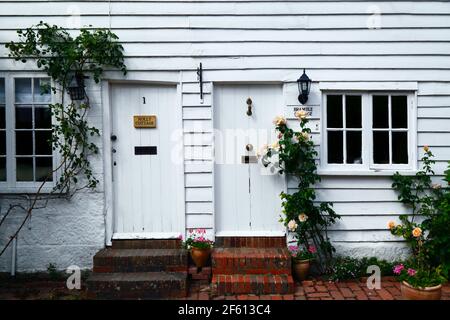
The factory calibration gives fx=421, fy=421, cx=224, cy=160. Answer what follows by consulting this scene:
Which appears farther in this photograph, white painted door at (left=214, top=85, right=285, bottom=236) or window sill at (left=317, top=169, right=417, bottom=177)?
white painted door at (left=214, top=85, right=285, bottom=236)

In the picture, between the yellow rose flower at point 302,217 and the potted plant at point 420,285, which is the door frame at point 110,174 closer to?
the yellow rose flower at point 302,217

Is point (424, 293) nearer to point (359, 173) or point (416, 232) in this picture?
point (416, 232)

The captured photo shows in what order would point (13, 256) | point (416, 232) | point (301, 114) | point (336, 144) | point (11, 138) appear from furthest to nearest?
point (336, 144) < point (11, 138) < point (13, 256) < point (301, 114) < point (416, 232)

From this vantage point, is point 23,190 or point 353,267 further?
point 23,190

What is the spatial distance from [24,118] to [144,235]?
2.27 meters

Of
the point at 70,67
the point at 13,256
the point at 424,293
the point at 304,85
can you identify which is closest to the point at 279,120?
the point at 304,85

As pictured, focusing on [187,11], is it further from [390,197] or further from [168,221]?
[390,197]

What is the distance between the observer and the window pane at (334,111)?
576 centimetres

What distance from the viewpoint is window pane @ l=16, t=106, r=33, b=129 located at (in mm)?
5695

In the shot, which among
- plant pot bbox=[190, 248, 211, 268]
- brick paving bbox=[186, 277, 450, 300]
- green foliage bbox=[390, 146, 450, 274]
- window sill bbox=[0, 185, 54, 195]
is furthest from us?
window sill bbox=[0, 185, 54, 195]

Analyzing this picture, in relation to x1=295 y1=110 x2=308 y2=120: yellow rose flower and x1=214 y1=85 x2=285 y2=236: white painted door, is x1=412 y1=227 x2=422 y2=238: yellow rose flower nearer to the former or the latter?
x1=214 y1=85 x2=285 y2=236: white painted door

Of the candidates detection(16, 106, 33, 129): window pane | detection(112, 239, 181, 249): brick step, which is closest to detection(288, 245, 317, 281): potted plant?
detection(112, 239, 181, 249): brick step

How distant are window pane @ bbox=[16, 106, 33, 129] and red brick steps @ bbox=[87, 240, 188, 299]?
199 cm

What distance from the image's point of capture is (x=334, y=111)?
18.9 feet
